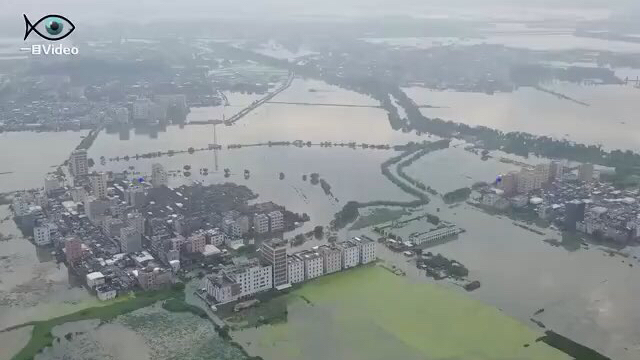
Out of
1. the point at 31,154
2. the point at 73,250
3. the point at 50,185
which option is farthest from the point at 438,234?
the point at 31,154

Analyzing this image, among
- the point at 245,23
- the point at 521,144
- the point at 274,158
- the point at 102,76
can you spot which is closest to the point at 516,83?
the point at 521,144

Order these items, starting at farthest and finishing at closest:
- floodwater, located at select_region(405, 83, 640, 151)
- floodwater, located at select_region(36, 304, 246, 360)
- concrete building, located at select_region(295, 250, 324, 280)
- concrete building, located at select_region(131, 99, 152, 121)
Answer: concrete building, located at select_region(131, 99, 152, 121) < floodwater, located at select_region(405, 83, 640, 151) < concrete building, located at select_region(295, 250, 324, 280) < floodwater, located at select_region(36, 304, 246, 360)

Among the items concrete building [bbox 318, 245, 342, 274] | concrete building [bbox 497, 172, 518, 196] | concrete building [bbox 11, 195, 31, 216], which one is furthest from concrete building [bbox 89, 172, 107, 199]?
concrete building [bbox 497, 172, 518, 196]

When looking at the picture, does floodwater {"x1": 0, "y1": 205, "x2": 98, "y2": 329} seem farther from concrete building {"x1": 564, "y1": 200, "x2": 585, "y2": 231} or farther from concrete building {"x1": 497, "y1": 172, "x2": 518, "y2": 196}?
concrete building {"x1": 497, "y1": 172, "x2": 518, "y2": 196}

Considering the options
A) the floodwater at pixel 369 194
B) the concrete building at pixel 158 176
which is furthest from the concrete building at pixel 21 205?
the concrete building at pixel 158 176

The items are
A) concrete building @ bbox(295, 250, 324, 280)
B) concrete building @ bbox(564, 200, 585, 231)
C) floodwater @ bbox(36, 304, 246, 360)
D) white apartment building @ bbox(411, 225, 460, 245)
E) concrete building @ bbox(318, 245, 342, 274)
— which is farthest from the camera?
concrete building @ bbox(564, 200, 585, 231)

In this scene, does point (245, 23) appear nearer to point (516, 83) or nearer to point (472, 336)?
point (516, 83)
